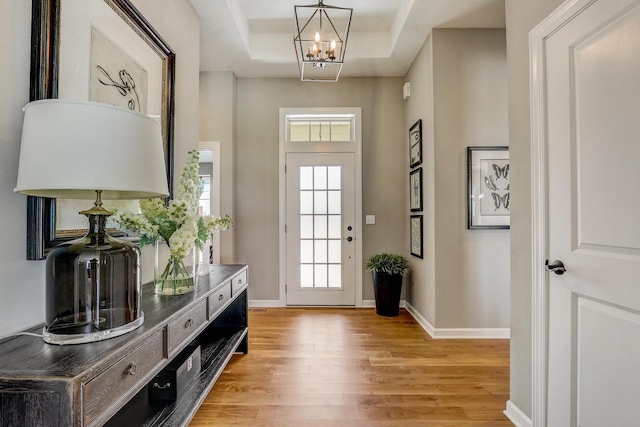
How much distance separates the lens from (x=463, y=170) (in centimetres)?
300

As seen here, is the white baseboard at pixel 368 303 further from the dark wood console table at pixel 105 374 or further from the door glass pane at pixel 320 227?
the dark wood console table at pixel 105 374

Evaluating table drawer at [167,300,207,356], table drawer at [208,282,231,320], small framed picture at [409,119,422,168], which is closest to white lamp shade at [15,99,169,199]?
table drawer at [167,300,207,356]

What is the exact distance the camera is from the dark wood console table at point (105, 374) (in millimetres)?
815

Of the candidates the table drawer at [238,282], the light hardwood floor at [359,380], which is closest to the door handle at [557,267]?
the light hardwood floor at [359,380]

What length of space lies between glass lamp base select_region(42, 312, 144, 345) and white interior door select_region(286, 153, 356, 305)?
290 cm

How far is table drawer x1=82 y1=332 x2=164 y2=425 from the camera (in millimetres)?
877

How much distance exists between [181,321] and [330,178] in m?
2.80

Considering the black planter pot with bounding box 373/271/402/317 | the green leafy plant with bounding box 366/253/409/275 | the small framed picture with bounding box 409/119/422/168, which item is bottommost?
the black planter pot with bounding box 373/271/402/317

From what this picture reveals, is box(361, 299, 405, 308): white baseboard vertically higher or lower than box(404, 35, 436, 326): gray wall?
lower

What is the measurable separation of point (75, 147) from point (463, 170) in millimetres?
2983

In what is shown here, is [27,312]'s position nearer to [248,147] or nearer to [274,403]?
[274,403]

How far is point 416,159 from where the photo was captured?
3.49 m

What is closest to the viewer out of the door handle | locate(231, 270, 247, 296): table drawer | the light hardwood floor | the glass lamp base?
the glass lamp base

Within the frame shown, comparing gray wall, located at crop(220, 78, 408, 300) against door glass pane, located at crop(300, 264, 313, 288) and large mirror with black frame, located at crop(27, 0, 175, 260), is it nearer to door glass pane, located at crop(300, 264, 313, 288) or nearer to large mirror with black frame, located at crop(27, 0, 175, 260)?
door glass pane, located at crop(300, 264, 313, 288)
